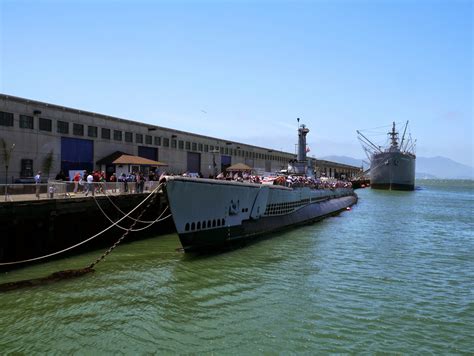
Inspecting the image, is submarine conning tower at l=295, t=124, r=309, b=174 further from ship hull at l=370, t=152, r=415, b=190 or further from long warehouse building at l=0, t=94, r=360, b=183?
ship hull at l=370, t=152, r=415, b=190

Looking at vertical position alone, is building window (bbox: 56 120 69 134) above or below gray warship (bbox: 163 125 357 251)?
above

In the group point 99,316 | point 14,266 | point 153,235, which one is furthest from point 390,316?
point 153,235

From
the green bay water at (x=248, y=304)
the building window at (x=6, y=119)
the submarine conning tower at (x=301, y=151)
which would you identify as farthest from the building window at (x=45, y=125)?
the submarine conning tower at (x=301, y=151)

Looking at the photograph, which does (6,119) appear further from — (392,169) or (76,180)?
(392,169)

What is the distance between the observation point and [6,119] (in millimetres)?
28625

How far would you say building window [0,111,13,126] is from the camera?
2833 centimetres

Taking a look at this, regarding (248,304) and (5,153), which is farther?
(5,153)

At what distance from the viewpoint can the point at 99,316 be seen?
1080 centimetres

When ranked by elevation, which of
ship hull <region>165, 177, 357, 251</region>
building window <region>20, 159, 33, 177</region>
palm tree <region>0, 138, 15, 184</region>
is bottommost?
ship hull <region>165, 177, 357, 251</region>

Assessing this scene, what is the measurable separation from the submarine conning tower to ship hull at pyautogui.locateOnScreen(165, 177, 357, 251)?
9.12m

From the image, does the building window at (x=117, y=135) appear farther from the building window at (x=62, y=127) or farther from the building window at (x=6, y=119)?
the building window at (x=6, y=119)

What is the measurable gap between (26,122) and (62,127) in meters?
3.50

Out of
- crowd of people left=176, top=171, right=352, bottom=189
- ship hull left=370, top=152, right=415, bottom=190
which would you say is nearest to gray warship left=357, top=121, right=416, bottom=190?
ship hull left=370, top=152, right=415, bottom=190

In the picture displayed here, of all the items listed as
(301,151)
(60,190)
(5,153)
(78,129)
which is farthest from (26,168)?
(301,151)
